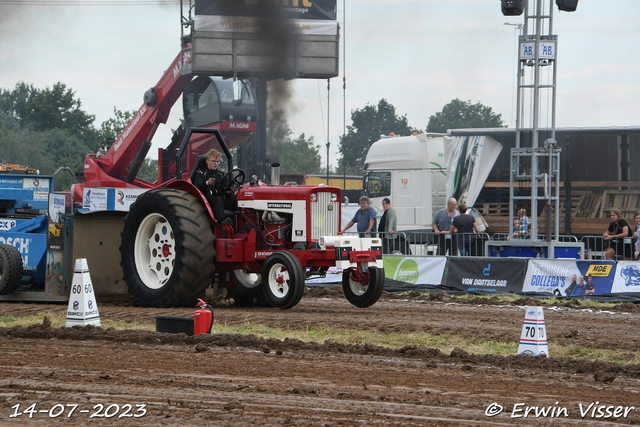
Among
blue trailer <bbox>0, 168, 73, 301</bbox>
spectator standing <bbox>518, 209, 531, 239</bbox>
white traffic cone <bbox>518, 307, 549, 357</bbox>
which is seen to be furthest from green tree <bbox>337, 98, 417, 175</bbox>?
white traffic cone <bbox>518, 307, 549, 357</bbox>

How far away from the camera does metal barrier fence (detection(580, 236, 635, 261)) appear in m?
13.5

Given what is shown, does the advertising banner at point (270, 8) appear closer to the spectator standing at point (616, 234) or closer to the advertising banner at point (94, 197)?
the advertising banner at point (94, 197)

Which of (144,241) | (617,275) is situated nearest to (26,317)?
(144,241)

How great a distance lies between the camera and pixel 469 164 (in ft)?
55.7

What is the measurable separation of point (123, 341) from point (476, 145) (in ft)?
37.6

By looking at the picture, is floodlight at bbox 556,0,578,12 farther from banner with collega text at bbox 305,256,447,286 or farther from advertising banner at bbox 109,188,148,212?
advertising banner at bbox 109,188,148,212

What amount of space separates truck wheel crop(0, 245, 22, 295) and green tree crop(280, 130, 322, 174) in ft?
192

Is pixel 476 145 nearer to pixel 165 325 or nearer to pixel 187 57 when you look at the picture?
pixel 187 57

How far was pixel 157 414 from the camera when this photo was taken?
14.5 feet

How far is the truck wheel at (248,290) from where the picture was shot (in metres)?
10.3

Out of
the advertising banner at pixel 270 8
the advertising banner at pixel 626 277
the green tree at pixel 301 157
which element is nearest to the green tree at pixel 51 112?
the green tree at pixel 301 157

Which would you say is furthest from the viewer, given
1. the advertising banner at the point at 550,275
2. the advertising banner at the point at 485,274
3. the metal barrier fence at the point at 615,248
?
the metal barrier fence at the point at 615,248

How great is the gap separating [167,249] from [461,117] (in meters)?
103

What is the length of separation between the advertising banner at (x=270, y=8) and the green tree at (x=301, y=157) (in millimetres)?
48472
